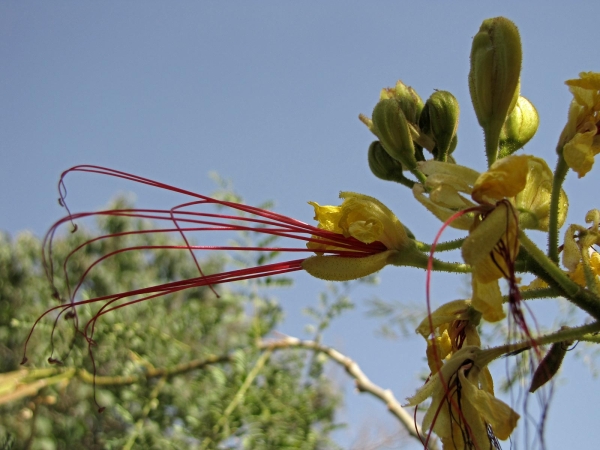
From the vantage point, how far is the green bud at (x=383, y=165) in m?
1.45

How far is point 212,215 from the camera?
1345 millimetres

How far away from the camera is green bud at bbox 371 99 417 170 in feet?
4.28

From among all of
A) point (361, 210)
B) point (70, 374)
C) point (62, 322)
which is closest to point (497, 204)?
point (361, 210)

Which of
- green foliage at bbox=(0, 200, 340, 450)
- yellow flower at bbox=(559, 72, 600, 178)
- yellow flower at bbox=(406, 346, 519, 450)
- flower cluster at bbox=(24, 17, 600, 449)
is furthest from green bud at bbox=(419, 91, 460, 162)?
green foliage at bbox=(0, 200, 340, 450)

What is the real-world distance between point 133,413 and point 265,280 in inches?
34.9

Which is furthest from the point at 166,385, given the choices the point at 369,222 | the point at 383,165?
the point at 369,222

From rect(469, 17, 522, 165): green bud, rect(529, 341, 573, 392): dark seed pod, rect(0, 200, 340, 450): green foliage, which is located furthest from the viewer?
rect(0, 200, 340, 450): green foliage

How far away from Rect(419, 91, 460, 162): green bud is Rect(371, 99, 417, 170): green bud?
0.06m

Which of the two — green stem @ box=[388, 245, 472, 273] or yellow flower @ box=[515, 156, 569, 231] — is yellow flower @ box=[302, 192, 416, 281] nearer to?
green stem @ box=[388, 245, 472, 273]

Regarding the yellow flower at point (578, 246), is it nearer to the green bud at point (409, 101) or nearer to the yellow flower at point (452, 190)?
the yellow flower at point (452, 190)

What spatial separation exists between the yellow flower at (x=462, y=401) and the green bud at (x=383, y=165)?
466 mm

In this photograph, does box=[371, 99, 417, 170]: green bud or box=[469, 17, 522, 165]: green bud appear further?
box=[371, 99, 417, 170]: green bud

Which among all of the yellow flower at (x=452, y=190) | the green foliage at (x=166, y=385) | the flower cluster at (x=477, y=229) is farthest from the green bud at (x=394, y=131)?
the green foliage at (x=166, y=385)

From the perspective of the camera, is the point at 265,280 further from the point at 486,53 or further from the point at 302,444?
the point at 486,53
